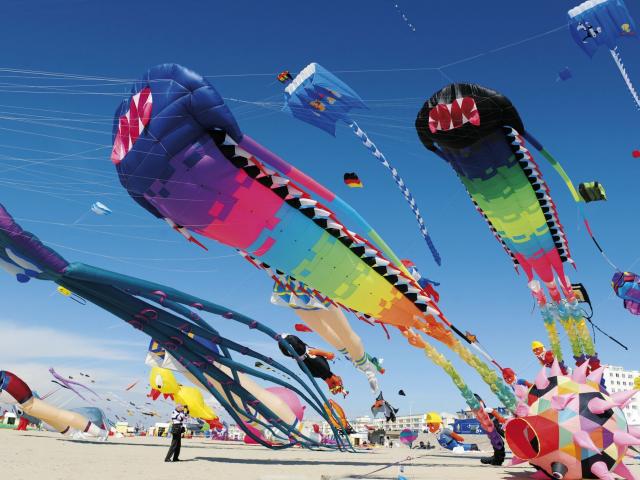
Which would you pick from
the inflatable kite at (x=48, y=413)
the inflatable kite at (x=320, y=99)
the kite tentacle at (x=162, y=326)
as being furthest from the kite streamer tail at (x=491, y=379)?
the inflatable kite at (x=48, y=413)

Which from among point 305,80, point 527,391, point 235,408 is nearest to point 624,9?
point 305,80

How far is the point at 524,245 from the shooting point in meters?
15.3

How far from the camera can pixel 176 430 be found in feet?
38.1

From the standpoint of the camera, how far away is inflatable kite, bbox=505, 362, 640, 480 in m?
7.66

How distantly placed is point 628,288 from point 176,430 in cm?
1613

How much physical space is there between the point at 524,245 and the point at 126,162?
11690 mm

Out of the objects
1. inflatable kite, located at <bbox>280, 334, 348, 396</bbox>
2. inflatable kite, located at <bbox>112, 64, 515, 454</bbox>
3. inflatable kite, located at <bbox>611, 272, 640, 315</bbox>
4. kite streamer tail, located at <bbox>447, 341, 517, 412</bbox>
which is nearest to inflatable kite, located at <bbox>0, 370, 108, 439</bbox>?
inflatable kite, located at <bbox>280, 334, 348, 396</bbox>

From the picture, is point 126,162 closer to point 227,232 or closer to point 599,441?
point 227,232

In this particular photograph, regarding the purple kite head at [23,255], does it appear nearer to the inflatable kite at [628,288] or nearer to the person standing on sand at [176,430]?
the person standing on sand at [176,430]

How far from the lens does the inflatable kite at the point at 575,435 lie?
7656 mm

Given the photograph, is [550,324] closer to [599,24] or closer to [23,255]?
[599,24]

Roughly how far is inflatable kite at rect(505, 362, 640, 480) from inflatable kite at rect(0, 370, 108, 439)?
60.7 feet

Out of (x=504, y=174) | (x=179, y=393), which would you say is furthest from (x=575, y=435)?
(x=179, y=393)

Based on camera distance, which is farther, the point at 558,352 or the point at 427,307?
the point at 558,352
